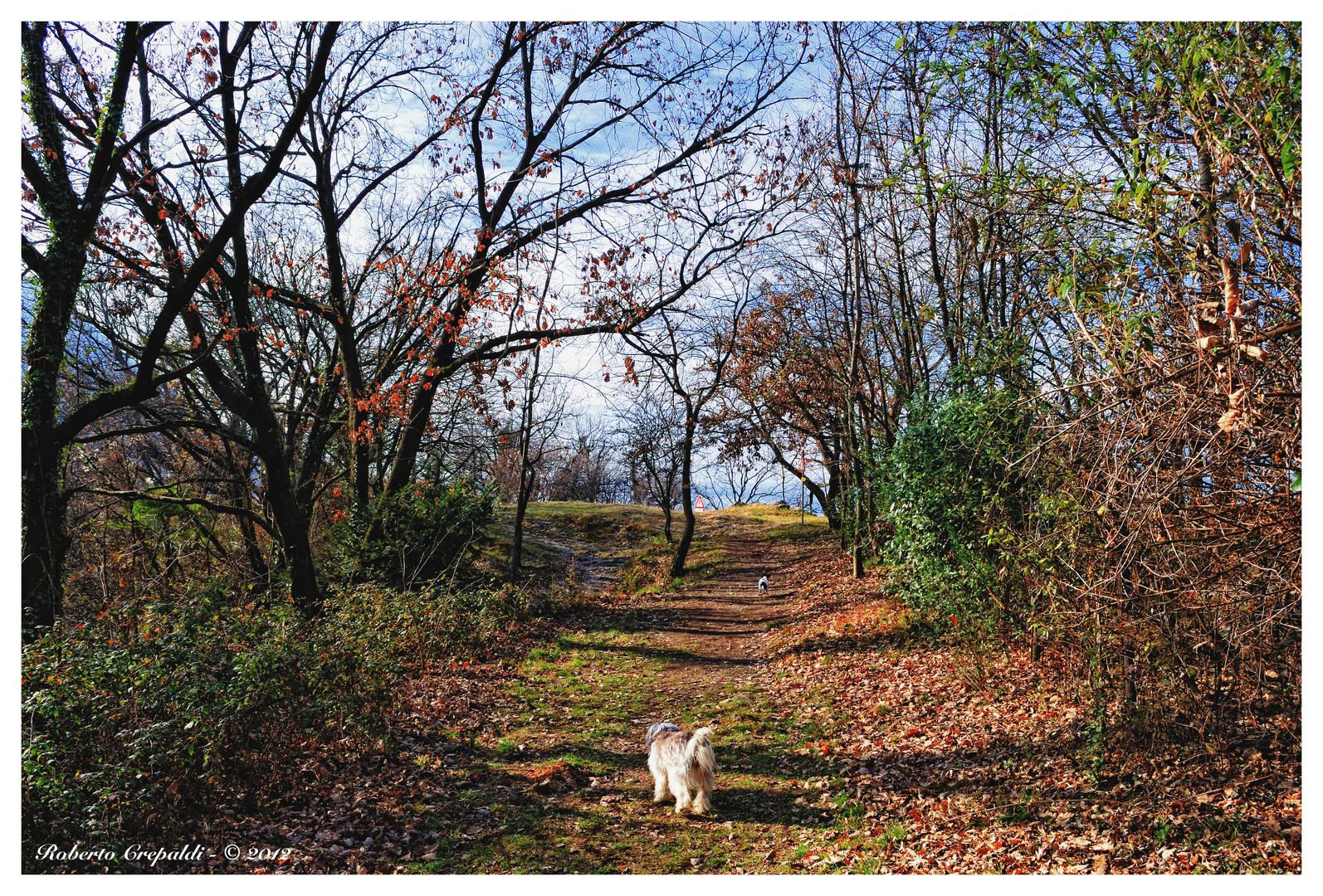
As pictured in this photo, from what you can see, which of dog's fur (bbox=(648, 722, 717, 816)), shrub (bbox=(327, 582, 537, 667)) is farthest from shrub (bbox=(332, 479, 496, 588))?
dog's fur (bbox=(648, 722, 717, 816))

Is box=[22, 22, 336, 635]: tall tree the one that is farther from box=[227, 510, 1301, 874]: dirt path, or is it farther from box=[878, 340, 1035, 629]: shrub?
box=[878, 340, 1035, 629]: shrub

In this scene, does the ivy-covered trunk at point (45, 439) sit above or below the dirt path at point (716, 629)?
above

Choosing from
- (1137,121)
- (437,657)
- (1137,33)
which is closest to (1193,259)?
(1137,121)

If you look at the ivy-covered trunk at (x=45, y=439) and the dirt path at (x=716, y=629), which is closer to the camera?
Answer: the ivy-covered trunk at (x=45, y=439)

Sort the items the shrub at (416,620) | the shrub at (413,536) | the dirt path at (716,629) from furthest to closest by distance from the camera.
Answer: the shrub at (413,536) → the dirt path at (716,629) → the shrub at (416,620)

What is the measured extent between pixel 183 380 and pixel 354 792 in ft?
36.1

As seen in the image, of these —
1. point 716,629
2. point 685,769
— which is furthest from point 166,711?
point 716,629

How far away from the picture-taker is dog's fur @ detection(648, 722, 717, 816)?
557 centimetres

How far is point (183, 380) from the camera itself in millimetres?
13422

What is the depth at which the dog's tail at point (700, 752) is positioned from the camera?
5.54 meters

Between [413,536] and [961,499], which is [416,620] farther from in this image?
[961,499]

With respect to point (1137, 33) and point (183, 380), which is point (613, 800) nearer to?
point (1137, 33)

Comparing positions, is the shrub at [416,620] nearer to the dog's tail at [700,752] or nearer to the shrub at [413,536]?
the shrub at [413,536]

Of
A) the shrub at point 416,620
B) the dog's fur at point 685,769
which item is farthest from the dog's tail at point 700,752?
the shrub at point 416,620
